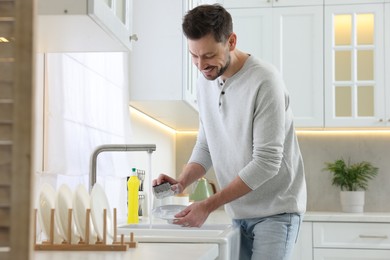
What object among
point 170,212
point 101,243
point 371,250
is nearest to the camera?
point 101,243

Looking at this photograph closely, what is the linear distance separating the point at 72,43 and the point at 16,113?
1.28m

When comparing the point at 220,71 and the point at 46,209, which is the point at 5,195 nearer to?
the point at 46,209

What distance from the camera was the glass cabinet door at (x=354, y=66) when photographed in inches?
174

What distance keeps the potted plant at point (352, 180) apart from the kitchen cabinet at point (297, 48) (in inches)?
15.4

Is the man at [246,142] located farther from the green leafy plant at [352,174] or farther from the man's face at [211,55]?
the green leafy plant at [352,174]

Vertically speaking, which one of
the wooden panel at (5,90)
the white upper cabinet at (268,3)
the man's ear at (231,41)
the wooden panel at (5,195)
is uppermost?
the white upper cabinet at (268,3)

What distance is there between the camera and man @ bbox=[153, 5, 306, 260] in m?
2.26

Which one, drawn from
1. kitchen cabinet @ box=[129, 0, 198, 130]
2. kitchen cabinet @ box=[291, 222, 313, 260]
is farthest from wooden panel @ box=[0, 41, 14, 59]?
kitchen cabinet @ box=[291, 222, 313, 260]

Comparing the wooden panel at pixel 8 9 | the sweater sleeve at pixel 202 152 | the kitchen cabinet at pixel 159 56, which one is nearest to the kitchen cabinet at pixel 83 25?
the sweater sleeve at pixel 202 152

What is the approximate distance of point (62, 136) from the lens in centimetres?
233

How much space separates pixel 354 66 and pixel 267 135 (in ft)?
7.72

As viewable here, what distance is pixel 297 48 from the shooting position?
4.48m

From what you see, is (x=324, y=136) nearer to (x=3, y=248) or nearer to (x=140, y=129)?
(x=140, y=129)

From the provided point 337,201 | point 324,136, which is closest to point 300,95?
point 324,136
